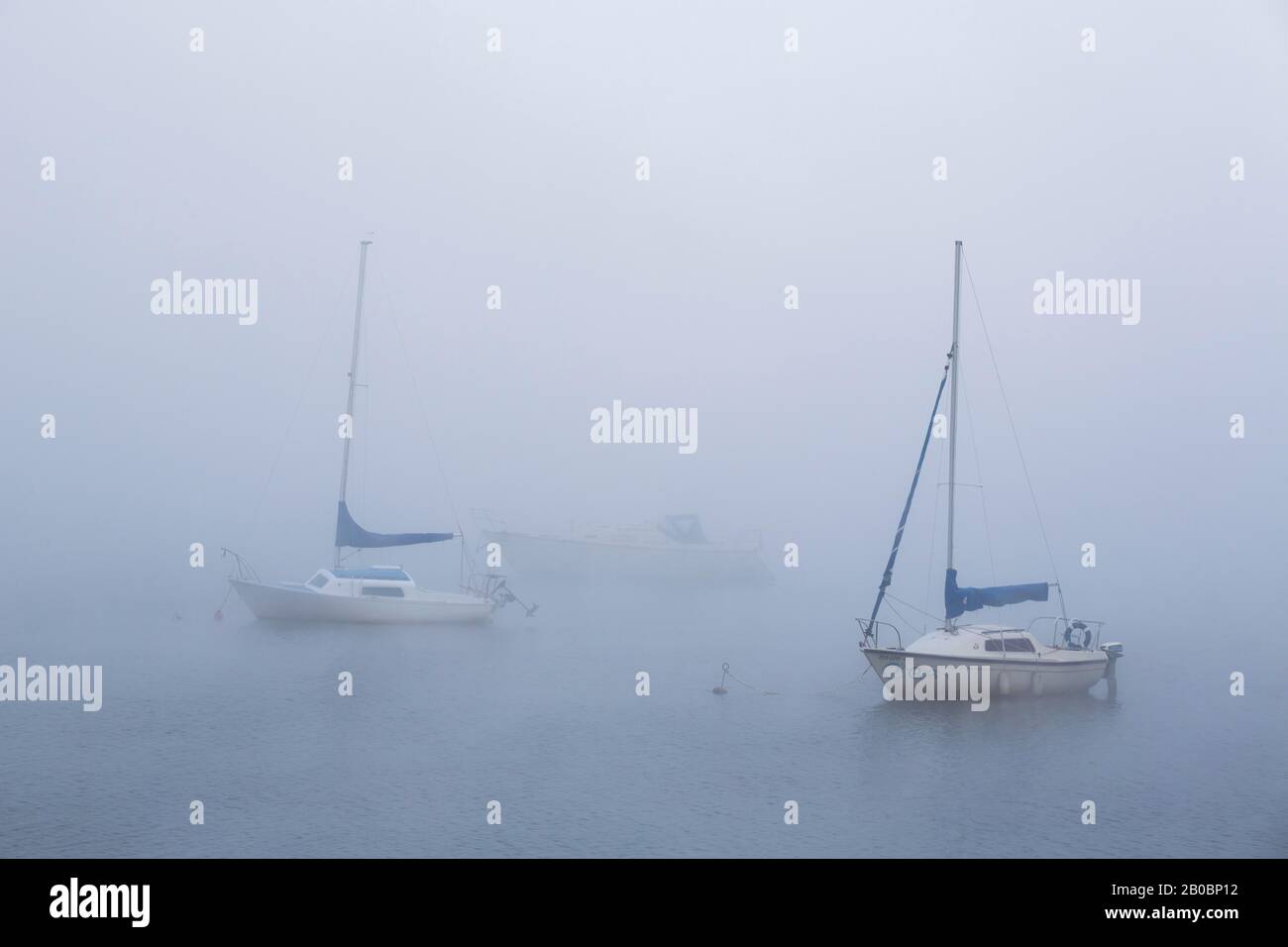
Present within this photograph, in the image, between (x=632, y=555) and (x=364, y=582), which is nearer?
(x=364, y=582)

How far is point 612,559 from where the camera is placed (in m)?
107

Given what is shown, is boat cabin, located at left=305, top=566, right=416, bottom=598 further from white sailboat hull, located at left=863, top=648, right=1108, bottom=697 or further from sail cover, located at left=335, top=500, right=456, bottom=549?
white sailboat hull, located at left=863, top=648, right=1108, bottom=697

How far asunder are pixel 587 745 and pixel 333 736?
27.5 ft

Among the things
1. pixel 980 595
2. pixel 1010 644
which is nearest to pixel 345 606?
pixel 980 595

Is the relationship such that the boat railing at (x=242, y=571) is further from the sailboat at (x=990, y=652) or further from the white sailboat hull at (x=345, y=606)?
the sailboat at (x=990, y=652)

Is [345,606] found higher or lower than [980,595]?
lower

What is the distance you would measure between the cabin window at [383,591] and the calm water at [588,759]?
2.86 metres

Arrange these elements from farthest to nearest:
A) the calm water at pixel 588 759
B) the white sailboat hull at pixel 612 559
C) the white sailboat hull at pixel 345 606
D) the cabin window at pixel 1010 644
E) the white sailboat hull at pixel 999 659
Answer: the white sailboat hull at pixel 612 559 → the white sailboat hull at pixel 345 606 → the cabin window at pixel 1010 644 → the white sailboat hull at pixel 999 659 → the calm water at pixel 588 759

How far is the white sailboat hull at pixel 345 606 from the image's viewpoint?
192ft

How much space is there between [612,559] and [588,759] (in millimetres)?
71297

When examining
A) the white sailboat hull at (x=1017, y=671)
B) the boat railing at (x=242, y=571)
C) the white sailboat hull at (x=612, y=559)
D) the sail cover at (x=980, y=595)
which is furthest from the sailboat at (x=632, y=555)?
the white sailboat hull at (x=1017, y=671)

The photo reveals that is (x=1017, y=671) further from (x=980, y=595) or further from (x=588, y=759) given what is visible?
(x=588, y=759)
